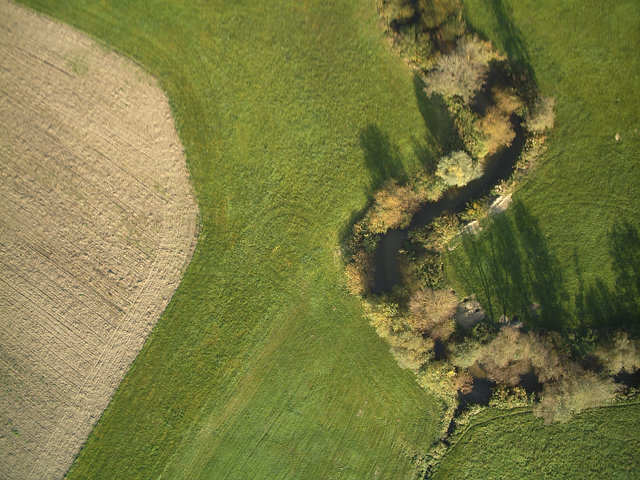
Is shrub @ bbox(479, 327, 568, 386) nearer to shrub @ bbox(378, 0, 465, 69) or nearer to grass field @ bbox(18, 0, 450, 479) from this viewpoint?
grass field @ bbox(18, 0, 450, 479)

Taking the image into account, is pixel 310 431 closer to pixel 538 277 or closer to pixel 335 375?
pixel 335 375

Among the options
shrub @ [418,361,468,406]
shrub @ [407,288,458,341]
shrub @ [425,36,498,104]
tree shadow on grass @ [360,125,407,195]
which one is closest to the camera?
shrub @ [425,36,498,104]

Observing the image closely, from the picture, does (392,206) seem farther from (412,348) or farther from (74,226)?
(74,226)

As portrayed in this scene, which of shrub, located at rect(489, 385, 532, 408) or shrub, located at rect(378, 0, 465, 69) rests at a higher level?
shrub, located at rect(378, 0, 465, 69)

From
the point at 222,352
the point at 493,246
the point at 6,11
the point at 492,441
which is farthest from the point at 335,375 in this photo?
the point at 6,11

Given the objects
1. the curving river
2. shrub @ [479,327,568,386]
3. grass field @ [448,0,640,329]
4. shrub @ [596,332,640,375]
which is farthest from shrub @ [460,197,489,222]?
shrub @ [596,332,640,375]

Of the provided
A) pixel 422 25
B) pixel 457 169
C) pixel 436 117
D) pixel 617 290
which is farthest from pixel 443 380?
pixel 422 25

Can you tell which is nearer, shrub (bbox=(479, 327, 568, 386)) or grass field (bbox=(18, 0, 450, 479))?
shrub (bbox=(479, 327, 568, 386))
